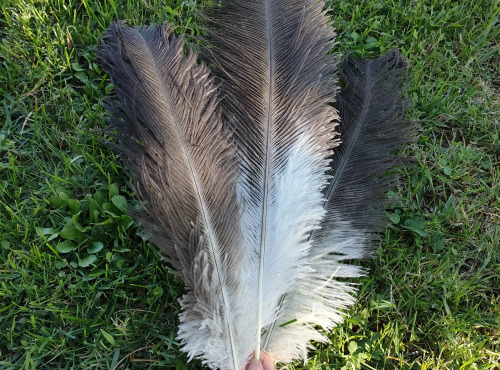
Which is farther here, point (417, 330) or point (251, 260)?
point (417, 330)

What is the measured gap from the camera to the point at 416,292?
1850mm

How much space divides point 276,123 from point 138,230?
0.70 metres

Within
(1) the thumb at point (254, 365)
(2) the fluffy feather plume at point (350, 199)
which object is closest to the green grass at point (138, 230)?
(2) the fluffy feather plume at point (350, 199)

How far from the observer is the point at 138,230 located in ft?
6.07

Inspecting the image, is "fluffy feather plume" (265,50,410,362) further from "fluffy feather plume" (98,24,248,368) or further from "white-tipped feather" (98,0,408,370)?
"fluffy feather plume" (98,24,248,368)

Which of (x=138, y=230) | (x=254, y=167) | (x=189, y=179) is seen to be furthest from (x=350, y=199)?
(x=138, y=230)

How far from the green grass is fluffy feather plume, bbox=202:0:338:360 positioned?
35 cm

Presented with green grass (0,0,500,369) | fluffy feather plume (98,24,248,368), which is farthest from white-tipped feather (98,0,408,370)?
green grass (0,0,500,369)

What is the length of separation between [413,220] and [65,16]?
1.87 m

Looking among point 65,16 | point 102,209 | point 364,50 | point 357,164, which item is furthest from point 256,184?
point 65,16

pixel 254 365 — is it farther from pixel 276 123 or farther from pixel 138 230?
pixel 276 123

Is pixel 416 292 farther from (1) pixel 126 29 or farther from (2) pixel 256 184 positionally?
(1) pixel 126 29

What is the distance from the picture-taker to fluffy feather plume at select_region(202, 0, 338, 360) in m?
1.64

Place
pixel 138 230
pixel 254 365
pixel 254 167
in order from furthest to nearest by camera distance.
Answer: pixel 138 230 < pixel 254 167 < pixel 254 365
